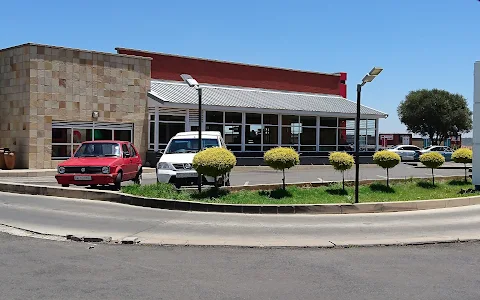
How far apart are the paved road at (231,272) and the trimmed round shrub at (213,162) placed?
4.93 m

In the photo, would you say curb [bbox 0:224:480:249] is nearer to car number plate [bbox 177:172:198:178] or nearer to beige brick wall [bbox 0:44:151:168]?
car number plate [bbox 177:172:198:178]

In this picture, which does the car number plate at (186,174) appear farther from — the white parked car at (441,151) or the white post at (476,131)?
the white parked car at (441,151)

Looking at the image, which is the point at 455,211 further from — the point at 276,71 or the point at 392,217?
the point at 276,71

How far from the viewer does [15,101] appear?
26.0m

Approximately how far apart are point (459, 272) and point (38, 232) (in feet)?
24.2

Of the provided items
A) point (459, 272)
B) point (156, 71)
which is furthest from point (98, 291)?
point (156, 71)

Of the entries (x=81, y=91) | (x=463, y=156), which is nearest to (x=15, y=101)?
(x=81, y=91)

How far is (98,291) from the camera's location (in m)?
5.99

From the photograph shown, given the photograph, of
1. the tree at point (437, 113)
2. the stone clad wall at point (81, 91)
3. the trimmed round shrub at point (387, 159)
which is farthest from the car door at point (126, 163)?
the tree at point (437, 113)

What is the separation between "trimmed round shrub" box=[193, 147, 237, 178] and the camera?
44.3 feet

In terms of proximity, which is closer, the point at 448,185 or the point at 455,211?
the point at 455,211

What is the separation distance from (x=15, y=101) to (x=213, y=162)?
16.6 m

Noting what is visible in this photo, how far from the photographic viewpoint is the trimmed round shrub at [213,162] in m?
13.5

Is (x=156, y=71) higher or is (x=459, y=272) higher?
(x=156, y=71)
